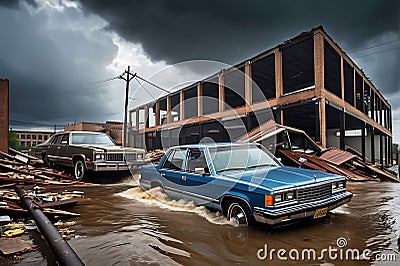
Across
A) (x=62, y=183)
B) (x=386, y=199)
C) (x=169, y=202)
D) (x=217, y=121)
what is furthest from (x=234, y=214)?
(x=217, y=121)

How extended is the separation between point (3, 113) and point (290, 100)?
15.3 m

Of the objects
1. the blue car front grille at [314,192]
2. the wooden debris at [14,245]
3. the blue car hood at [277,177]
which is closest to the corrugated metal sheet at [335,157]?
the blue car hood at [277,177]

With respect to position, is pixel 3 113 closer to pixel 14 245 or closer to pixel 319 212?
pixel 14 245

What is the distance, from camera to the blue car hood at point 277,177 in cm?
392

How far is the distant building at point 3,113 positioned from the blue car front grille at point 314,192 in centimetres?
1385

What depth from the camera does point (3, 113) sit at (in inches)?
511

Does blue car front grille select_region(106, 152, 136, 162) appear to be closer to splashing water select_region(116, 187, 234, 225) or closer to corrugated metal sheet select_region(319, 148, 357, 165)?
splashing water select_region(116, 187, 234, 225)

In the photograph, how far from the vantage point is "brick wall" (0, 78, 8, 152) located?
12914 mm

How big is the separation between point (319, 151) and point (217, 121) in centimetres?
1349

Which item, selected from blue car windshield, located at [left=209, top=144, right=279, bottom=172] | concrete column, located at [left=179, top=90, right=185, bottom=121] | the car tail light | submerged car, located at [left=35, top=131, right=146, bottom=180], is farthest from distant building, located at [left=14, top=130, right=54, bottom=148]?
the car tail light

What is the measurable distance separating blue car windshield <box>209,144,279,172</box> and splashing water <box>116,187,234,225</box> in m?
0.83

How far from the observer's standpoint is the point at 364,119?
24.3 meters

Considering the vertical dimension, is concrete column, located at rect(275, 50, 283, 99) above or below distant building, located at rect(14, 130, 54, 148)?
above

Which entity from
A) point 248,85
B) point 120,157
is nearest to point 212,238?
point 120,157
